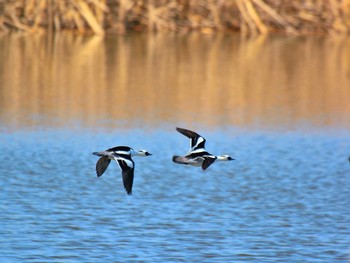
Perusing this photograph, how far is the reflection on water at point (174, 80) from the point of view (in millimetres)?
14961

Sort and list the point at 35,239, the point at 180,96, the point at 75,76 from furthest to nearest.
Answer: the point at 75,76 → the point at 180,96 → the point at 35,239

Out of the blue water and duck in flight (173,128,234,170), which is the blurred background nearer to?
the blue water

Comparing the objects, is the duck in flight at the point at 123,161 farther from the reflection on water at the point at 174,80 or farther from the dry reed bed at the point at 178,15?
the dry reed bed at the point at 178,15

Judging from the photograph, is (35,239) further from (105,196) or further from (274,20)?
(274,20)

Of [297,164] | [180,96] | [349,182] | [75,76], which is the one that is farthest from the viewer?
[75,76]

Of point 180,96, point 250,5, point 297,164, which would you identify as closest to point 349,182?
point 297,164

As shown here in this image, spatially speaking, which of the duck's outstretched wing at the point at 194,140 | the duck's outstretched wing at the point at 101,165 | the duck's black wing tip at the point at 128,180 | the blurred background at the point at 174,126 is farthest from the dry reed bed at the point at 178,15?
the duck's black wing tip at the point at 128,180

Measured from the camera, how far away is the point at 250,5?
2436cm

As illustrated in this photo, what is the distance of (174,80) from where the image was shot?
18.3 m

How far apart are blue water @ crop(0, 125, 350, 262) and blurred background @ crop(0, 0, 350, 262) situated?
0.08 ft

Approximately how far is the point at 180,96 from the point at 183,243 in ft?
25.8

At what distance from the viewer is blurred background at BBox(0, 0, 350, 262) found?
9117mm

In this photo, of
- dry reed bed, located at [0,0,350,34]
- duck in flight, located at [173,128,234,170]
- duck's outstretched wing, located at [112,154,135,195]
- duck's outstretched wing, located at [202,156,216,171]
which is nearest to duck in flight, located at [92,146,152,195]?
duck's outstretched wing, located at [112,154,135,195]

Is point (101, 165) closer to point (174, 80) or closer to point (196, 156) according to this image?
point (196, 156)
